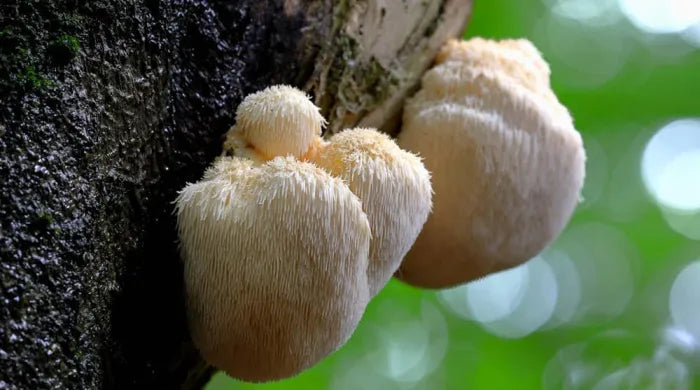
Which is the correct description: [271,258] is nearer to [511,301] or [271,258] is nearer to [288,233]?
[288,233]

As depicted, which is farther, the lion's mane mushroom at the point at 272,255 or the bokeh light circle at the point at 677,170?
the bokeh light circle at the point at 677,170

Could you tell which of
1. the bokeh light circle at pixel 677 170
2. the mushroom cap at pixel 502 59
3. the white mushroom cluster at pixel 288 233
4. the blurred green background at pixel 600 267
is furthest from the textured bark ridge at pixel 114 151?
the bokeh light circle at pixel 677 170

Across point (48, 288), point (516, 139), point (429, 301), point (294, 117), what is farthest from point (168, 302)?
point (429, 301)

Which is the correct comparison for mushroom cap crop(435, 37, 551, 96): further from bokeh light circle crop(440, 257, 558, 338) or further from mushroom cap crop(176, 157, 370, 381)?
bokeh light circle crop(440, 257, 558, 338)

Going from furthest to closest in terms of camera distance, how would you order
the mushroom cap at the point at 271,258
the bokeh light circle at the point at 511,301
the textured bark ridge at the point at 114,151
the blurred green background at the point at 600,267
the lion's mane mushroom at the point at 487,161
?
the bokeh light circle at the point at 511,301, the blurred green background at the point at 600,267, the lion's mane mushroom at the point at 487,161, the mushroom cap at the point at 271,258, the textured bark ridge at the point at 114,151

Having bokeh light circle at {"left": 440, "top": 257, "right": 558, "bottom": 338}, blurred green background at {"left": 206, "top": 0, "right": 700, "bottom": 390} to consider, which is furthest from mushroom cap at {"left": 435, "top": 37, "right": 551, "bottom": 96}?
bokeh light circle at {"left": 440, "top": 257, "right": 558, "bottom": 338}

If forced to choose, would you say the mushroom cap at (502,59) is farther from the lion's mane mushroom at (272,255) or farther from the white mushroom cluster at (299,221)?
the lion's mane mushroom at (272,255)

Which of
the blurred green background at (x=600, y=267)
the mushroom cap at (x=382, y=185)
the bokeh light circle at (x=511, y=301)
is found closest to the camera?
→ the mushroom cap at (x=382, y=185)

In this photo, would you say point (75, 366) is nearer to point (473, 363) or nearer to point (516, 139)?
point (516, 139)
